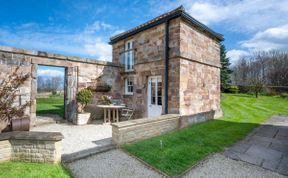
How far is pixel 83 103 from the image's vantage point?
782 centimetres

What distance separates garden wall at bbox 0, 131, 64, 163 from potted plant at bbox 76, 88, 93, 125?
3.82m

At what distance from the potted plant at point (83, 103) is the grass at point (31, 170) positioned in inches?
156

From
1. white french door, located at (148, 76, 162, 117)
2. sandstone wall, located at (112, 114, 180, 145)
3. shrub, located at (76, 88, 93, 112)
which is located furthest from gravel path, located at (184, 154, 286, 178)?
shrub, located at (76, 88, 93, 112)

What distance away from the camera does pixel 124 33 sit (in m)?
9.48

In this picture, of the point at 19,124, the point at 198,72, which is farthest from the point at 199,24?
the point at 19,124

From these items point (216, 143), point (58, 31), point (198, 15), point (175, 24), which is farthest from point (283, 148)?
point (58, 31)

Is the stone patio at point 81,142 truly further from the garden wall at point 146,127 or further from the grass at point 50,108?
the grass at point 50,108

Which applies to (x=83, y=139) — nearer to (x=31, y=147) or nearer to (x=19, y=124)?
(x=31, y=147)

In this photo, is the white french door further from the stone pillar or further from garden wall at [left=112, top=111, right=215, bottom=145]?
the stone pillar

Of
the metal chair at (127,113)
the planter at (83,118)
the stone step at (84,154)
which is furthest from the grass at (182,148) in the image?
the planter at (83,118)

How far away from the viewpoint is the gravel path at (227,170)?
3227mm

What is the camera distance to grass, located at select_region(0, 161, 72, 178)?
300 cm

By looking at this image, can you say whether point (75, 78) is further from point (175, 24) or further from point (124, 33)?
point (175, 24)

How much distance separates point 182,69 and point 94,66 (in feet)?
15.2
